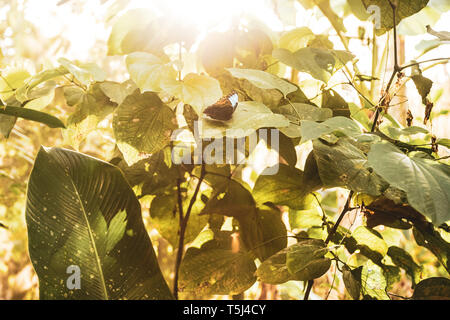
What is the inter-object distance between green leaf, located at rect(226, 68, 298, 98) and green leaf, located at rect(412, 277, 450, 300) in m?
0.35

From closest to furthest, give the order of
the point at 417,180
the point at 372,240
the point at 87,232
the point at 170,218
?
the point at 417,180 < the point at 87,232 < the point at 372,240 < the point at 170,218

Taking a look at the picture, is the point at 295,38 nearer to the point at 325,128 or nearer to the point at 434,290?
the point at 325,128

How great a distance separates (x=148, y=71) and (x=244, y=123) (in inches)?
6.7

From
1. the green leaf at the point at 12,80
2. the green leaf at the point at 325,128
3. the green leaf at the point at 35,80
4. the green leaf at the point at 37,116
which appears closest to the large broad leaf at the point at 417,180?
the green leaf at the point at 325,128

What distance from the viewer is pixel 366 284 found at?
1.70 ft

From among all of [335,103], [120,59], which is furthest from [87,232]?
[120,59]

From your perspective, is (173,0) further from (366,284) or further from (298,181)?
(366,284)

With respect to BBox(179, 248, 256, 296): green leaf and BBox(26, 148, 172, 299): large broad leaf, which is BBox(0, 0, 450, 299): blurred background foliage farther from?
BBox(179, 248, 256, 296): green leaf

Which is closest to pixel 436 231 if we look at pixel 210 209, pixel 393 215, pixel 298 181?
pixel 393 215

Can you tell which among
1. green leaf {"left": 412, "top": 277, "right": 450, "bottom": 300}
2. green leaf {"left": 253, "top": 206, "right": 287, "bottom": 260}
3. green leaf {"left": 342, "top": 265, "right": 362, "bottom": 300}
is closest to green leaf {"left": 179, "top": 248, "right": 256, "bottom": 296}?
green leaf {"left": 253, "top": 206, "right": 287, "bottom": 260}

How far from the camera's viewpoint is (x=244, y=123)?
1.36 ft

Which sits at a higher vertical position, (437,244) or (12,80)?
(12,80)

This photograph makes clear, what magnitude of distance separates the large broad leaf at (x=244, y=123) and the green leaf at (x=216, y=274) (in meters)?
0.26

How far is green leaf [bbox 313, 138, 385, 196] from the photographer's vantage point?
421 mm
